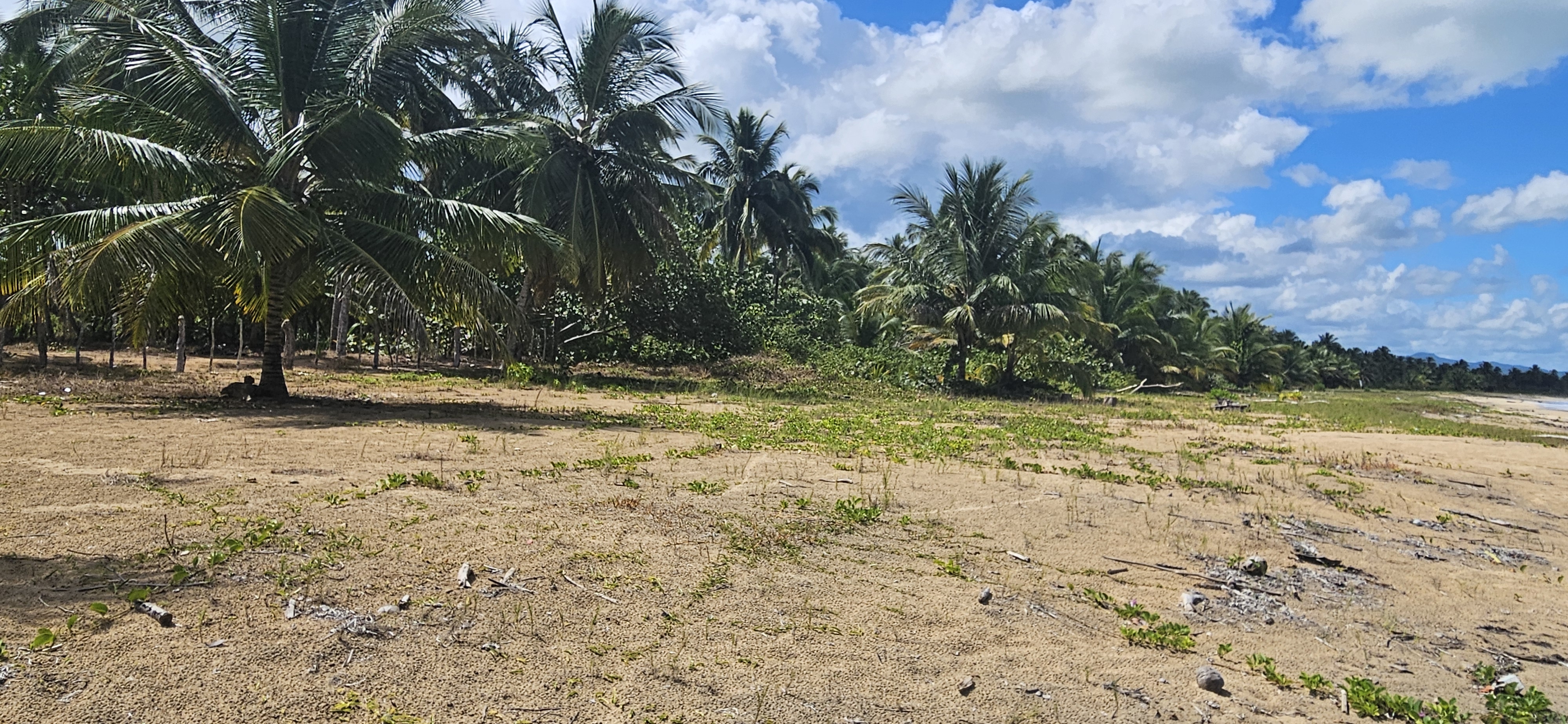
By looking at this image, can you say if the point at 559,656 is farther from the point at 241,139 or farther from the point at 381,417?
the point at 241,139

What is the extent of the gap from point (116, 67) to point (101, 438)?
846 centimetres

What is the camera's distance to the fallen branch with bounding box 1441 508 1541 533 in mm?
7666

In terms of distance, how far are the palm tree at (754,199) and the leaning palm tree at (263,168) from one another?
22.2m

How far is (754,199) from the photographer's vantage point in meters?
35.0

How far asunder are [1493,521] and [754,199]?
95.3 feet

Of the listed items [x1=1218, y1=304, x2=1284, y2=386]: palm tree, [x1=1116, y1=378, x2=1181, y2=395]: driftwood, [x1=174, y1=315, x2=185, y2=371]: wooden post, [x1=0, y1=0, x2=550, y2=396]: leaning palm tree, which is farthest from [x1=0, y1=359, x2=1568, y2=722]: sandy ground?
[x1=1218, y1=304, x2=1284, y2=386]: palm tree

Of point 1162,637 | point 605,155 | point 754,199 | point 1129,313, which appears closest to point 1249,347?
point 1129,313

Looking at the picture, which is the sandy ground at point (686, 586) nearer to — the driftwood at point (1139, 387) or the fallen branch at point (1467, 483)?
the fallen branch at point (1467, 483)

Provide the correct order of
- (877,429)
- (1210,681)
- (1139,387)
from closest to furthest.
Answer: (1210,681), (877,429), (1139,387)

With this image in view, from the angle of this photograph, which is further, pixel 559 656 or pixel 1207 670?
pixel 1207 670

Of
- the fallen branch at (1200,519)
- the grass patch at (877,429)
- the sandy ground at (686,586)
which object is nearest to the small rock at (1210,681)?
the sandy ground at (686,586)

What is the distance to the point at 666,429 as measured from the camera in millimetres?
10797

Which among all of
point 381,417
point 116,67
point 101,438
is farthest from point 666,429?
point 116,67

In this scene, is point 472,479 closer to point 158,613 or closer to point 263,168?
point 158,613
